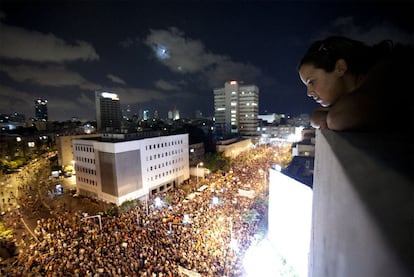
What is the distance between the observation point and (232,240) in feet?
30.3

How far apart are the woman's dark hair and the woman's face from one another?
4 centimetres

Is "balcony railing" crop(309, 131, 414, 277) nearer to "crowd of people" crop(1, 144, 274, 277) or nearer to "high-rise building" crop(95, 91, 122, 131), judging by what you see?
"crowd of people" crop(1, 144, 274, 277)

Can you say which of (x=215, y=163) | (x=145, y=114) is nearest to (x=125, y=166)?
(x=215, y=163)

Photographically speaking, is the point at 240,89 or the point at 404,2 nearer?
the point at 404,2

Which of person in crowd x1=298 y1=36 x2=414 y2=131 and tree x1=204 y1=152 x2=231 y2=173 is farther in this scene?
tree x1=204 y1=152 x2=231 y2=173

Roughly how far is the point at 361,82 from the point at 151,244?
1044 cm

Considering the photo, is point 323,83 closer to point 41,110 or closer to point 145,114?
point 145,114

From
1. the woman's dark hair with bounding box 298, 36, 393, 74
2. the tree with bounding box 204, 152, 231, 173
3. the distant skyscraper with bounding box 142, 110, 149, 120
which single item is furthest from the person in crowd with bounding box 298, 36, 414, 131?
the distant skyscraper with bounding box 142, 110, 149, 120

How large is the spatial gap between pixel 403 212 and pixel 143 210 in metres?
15.9

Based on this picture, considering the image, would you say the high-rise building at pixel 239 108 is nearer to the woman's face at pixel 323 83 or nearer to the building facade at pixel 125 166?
the building facade at pixel 125 166

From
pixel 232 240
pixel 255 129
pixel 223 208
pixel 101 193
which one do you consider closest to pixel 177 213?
pixel 223 208

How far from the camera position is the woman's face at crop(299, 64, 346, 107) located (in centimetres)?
138

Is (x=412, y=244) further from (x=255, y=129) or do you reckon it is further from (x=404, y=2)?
(x=255, y=129)

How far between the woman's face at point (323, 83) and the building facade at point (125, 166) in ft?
52.4
